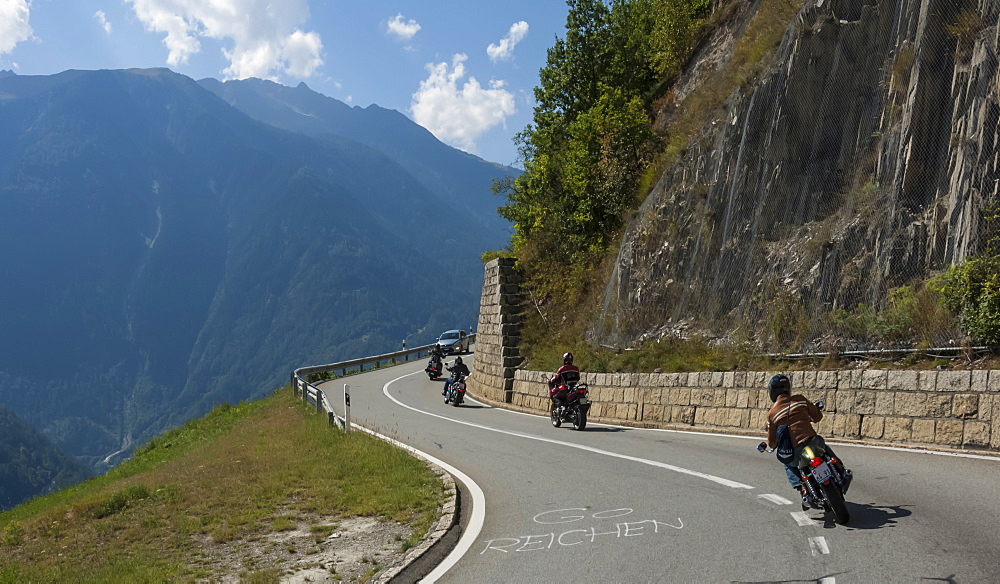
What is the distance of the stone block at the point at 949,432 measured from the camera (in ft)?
31.9

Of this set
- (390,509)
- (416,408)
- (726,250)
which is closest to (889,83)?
(726,250)

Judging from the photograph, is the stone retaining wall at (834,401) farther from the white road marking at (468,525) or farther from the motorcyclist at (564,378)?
the white road marking at (468,525)

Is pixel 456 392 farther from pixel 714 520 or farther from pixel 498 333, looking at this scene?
pixel 714 520

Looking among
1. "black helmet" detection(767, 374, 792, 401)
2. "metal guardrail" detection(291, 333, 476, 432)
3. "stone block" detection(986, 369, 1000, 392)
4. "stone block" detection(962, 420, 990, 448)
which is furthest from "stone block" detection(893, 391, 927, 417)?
"metal guardrail" detection(291, 333, 476, 432)

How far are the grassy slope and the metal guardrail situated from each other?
3154mm

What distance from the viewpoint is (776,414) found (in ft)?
23.5

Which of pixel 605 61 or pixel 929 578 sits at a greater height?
pixel 605 61

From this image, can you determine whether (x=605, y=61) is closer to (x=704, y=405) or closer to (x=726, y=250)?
(x=726, y=250)

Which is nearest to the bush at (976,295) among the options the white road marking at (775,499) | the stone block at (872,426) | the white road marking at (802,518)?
the stone block at (872,426)

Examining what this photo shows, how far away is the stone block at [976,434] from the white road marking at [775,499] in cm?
358

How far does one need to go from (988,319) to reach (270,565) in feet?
32.5

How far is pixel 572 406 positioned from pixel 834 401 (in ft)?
21.0

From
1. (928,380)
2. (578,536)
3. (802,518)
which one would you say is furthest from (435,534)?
(928,380)

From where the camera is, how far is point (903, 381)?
1067 centimetres
